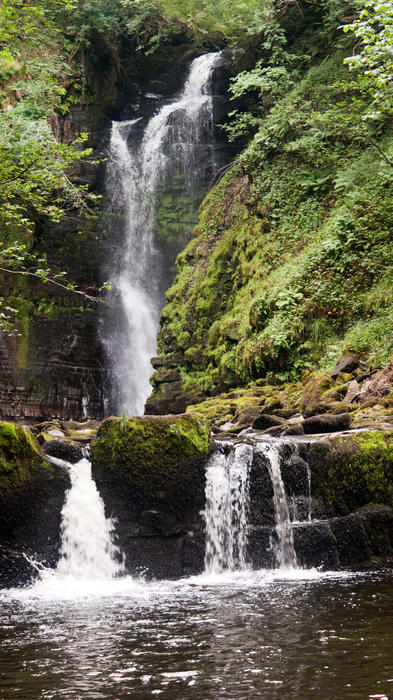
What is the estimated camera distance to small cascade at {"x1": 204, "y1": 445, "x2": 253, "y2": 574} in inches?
299

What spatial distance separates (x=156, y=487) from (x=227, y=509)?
3.37ft

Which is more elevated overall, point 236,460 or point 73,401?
point 73,401

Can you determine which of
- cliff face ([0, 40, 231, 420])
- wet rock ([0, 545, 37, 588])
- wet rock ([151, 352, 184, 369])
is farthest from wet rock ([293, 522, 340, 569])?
cliff face ([0, 40, 231, 420])

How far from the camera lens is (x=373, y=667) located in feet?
10.5

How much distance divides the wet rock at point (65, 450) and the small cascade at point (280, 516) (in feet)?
8.43

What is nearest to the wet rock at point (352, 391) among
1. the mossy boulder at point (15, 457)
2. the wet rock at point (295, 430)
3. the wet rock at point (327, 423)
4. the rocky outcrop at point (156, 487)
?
the wet rock at point (327, 423)

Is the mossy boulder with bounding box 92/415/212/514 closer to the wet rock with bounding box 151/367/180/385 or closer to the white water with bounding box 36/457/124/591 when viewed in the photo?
the white water with bounding box 36/457/124/591

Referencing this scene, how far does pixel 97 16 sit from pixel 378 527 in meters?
23.3

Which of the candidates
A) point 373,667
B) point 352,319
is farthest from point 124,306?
point 373,667

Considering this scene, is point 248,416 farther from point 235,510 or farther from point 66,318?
point 66,318

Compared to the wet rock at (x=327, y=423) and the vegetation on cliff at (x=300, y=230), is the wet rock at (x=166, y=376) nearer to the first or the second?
the vegetation on cliff at (x=300, y=230)

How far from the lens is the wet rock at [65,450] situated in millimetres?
8078

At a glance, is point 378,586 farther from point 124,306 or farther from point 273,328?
point 124,306

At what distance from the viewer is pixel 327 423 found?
8375mm
